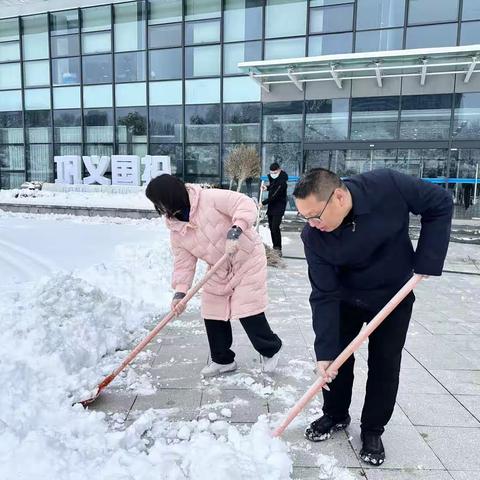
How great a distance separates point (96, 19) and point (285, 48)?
26.0ft

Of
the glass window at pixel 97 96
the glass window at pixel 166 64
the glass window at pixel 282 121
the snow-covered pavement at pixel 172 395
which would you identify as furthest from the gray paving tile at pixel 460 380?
the glass window at pixel 97 96

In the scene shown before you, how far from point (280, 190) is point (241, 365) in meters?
5.07

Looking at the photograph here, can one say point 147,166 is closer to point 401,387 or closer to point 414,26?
point 414,26

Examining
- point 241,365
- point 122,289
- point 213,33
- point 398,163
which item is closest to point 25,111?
point 213,33

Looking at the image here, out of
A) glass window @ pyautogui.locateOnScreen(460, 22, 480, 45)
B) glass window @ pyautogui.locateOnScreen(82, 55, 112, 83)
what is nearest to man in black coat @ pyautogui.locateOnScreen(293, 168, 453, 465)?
glass window @ pyautogui.locateOnScreen(460, 22, 480, 45)

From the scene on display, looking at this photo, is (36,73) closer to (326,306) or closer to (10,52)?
(10,52)

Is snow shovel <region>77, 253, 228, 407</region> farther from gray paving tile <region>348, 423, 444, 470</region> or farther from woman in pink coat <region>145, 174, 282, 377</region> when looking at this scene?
gray paving tile <region>348, 423, 444, 470</region>

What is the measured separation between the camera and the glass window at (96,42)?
17969mm

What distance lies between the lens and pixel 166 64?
1716 centimetres

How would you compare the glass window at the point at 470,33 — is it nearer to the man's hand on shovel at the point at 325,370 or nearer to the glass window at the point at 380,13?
the glass window at the point at 380,13

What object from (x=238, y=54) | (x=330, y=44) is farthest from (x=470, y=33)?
(x=238, y=54)

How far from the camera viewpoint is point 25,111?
19.2 meters

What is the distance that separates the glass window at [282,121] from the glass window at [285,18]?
2.43 meters

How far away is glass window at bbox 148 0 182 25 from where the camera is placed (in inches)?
672
